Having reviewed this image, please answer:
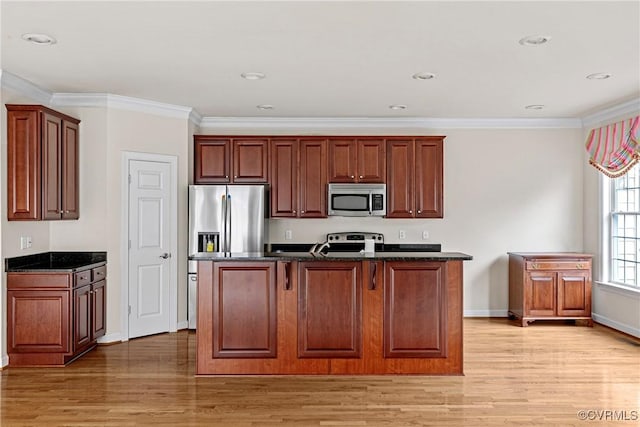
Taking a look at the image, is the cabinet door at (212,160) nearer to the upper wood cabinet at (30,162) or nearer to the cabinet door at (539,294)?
the upper wood cabinet at (30,162)

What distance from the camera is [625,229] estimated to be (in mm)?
6438

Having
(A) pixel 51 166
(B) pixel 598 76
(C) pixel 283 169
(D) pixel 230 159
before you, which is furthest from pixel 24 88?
(B) pixel 598 76

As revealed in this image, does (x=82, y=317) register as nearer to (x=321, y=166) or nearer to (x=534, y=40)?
(x=321, y=166)

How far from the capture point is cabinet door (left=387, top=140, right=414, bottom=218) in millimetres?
6758

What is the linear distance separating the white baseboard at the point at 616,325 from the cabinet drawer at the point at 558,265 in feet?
2.12

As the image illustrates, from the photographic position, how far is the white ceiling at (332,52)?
11.0 ft

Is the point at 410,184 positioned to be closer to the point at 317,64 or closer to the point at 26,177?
the point at 317,64

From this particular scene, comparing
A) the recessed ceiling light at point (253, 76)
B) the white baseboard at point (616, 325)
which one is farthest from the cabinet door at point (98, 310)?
the white baseboard at point (616, 325)

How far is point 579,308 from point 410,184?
2.50m

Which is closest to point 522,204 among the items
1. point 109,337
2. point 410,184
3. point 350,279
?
point 410,184

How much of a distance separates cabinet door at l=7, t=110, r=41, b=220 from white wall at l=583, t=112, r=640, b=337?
6124 mm

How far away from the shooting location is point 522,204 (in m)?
7.20

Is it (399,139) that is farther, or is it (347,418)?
(399,139)

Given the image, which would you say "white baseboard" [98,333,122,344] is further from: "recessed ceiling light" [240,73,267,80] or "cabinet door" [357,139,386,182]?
"cabinet door" [357,139,386,182]
